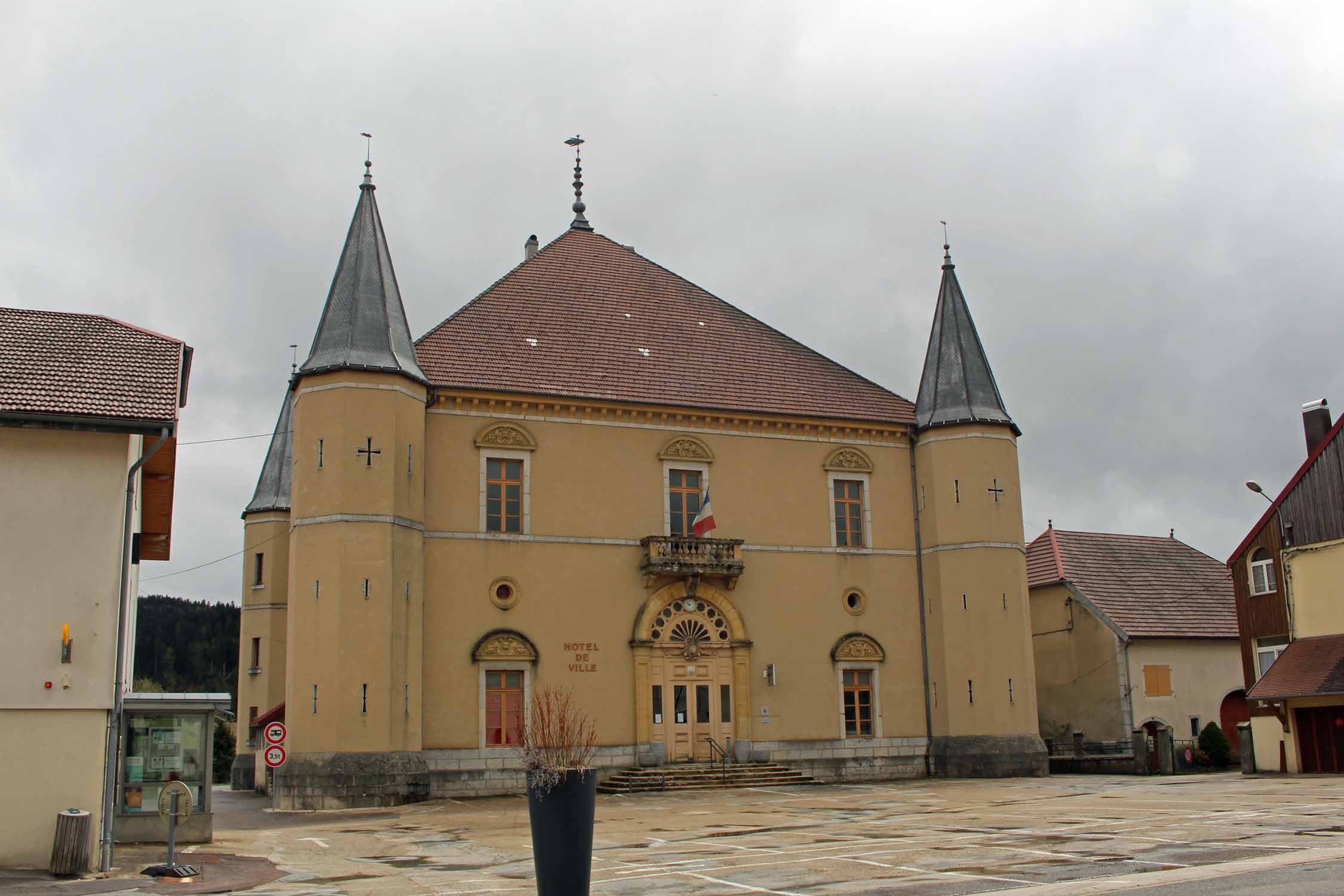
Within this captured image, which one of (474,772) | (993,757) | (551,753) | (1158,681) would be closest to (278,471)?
(474,772)

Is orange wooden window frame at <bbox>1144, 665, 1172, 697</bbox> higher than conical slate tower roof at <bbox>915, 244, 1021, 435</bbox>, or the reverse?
conical slate tower roof at <bbox>915, 244, 1021, 435</bbox>

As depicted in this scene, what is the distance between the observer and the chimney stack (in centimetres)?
3397

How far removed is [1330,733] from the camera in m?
28.6

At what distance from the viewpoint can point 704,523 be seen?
102 feet

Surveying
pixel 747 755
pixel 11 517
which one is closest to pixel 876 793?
pixel 747 755

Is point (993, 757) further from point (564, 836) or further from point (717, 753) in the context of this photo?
point (564, 836)

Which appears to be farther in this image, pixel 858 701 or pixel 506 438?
pixel 858 701

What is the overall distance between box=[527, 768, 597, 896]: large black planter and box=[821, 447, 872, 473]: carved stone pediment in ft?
78.5

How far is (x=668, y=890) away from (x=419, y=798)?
15.9m

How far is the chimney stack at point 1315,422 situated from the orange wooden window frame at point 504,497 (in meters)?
21.0

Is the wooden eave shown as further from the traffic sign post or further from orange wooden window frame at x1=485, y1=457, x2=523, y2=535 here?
orange wooden window frame at x1=485, y1=457, x2=523, y2=535

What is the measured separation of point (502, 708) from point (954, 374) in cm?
1527

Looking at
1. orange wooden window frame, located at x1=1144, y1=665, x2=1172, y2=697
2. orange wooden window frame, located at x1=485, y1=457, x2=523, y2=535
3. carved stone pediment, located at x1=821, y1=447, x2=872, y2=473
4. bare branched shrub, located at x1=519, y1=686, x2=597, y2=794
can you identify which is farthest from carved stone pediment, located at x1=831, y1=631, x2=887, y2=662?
bare branched shrub, located at x1=519, y1=686, x2=597, y2=794

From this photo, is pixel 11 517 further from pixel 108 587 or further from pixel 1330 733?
pixel 1330 733
